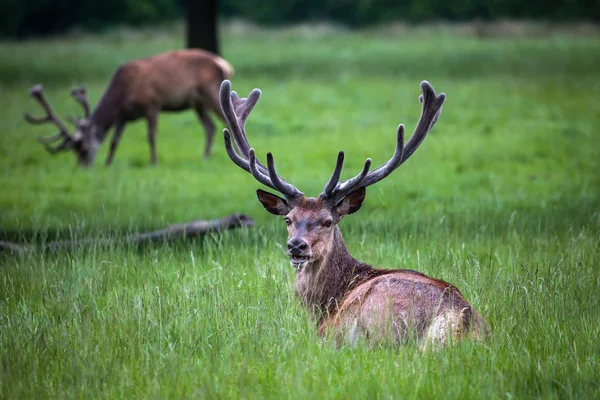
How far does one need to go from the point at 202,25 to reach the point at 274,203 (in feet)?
59.0

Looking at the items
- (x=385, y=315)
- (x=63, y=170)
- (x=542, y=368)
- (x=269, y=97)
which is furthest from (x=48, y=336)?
(x=269, y=97)

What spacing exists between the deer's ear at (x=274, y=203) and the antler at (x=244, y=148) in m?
0.05

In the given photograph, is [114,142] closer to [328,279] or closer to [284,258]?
[284,258]

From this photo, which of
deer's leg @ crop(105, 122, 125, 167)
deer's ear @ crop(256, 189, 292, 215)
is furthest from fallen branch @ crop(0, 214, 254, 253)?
deer's leg @ crop(105, 122, 125, 167)

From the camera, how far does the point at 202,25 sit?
23.3m

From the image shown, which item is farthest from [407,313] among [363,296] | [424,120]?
[424,120]

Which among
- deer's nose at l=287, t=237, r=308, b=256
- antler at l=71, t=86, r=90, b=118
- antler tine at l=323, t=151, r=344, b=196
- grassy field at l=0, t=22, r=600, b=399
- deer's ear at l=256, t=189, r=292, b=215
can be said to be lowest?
grassy field at l=0, t=22, r=600, b=399

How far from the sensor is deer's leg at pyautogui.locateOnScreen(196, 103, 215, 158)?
49.0 ft

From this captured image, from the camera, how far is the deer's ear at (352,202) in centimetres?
586

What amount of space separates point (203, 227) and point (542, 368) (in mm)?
4414

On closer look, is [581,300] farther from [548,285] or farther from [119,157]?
[119,157]

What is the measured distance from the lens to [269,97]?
20.5m

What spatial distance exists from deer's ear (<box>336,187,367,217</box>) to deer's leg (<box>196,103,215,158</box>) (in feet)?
30.2

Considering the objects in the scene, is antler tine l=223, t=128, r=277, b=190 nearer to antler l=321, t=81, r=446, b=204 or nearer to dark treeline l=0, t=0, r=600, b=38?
antler l=321, t=81, r=446, b=204
